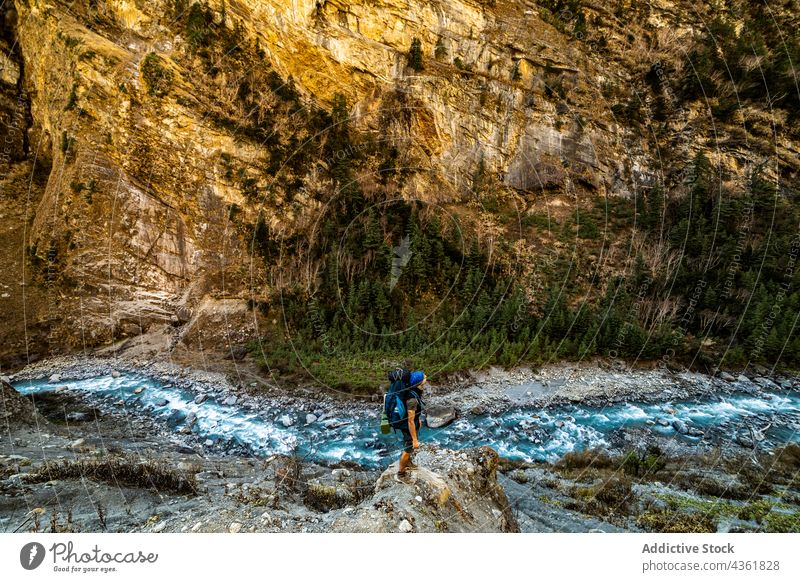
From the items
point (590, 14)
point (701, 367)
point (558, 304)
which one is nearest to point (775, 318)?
point (701, 367)

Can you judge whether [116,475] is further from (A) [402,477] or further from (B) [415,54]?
(B) [415,54]

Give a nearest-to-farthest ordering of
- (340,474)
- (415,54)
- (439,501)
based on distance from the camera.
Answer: (439,501) < (340,474) < (415,54)

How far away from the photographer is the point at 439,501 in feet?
15.4

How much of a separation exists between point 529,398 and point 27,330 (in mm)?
22616

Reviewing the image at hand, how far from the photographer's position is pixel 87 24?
18156 millimetres

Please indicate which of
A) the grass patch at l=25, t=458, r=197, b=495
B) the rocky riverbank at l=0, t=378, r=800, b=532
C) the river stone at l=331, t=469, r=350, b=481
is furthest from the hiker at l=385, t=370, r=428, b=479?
the grass patch at l=25, t=458, r=197, b=495

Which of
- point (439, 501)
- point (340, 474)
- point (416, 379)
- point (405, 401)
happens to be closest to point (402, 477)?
point (439, 501)

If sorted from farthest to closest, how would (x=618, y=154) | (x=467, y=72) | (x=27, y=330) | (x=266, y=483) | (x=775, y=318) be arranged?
(x=618, y=154), (x=467, y=72), (x=775, y=318), (x=27, y=330), (x=266, y=483)

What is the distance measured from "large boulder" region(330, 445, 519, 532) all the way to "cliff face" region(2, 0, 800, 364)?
14.7 m

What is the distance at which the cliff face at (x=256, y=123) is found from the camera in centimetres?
1730

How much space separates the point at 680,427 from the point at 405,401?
471 inches

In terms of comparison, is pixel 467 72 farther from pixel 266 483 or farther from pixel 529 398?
pixel 266 483

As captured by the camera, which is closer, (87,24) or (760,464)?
(760,464)

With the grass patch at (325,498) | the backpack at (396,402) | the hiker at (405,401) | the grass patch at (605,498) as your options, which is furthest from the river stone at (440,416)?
the backpack at (396,402)
